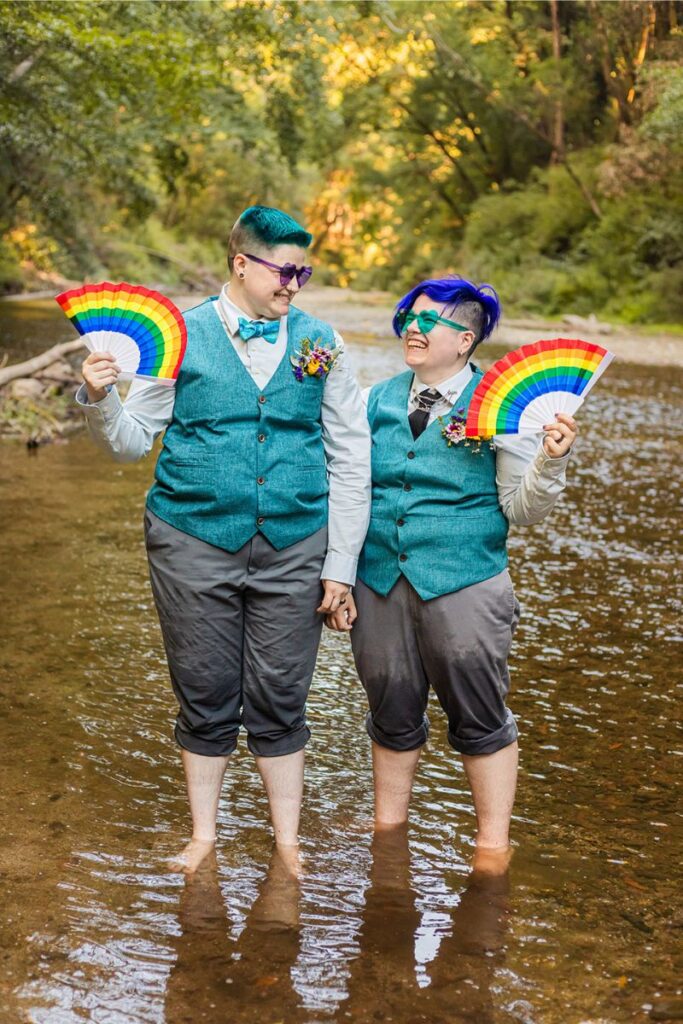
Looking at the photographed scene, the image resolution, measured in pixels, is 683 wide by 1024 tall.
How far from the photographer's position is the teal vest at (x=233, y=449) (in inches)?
126

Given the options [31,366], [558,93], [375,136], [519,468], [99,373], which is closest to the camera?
[99,373]

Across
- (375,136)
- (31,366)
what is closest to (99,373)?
(31,366)

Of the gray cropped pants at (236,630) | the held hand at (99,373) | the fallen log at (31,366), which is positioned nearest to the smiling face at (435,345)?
the gray cropped pants at (236,630)

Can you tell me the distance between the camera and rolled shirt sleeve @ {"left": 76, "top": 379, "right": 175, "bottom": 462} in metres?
3.13

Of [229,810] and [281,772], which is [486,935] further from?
[229,810]

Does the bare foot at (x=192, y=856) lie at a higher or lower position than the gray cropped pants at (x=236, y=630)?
lower

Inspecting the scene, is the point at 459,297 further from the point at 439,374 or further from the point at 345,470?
the point at 345,470

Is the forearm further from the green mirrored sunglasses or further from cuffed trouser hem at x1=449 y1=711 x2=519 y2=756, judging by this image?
cuffed trouser hem at x1=449 y1=711 x2=519 y2=756

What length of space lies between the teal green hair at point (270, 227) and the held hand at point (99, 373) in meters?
0.53

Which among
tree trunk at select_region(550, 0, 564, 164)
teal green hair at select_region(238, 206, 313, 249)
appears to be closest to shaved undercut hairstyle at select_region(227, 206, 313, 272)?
teal green hair at select_region(238, 206, 313, 249)

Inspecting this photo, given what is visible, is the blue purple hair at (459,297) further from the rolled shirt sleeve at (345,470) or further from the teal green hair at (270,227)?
the teal green hair at (270,227)

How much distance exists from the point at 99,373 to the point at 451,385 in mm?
1019

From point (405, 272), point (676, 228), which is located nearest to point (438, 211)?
point (405, 272)

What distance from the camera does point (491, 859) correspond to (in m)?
A: 3.49
